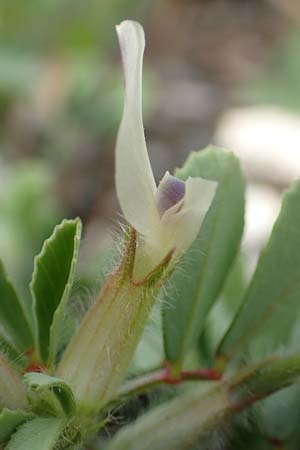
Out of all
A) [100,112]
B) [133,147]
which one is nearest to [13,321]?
[133,147]

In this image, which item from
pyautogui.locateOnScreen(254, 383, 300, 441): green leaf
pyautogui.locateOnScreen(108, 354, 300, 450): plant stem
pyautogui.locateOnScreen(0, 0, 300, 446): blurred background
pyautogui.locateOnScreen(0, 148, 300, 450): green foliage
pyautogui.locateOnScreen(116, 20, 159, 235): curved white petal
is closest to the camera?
pyautogui.locateOnScreen(116, 20, 159, 235): curved white petal

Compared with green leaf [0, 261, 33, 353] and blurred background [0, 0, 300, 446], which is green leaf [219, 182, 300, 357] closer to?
green leaf [0, 261, 33, 353]

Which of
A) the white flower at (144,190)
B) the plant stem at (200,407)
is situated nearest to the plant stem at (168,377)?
the plant stem at (200,407)

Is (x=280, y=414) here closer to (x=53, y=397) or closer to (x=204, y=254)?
(x=204, y=254)

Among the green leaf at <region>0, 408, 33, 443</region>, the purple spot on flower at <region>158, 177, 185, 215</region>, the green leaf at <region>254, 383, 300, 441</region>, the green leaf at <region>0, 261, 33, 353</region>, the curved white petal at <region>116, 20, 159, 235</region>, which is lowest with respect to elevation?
the green leaf at <region>254, 383, 300, 441</region>

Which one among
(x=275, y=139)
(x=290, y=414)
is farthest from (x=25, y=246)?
(x=275, y=139)

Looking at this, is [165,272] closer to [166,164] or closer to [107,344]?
[107,344]

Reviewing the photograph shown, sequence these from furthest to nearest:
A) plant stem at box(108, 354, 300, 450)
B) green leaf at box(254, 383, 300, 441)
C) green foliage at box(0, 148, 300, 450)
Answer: green leaf at box(254, 383, 300, 441) → plant stem at box(108, 354, 300, 450) → green foliage at box(0, 148, 300, 450)

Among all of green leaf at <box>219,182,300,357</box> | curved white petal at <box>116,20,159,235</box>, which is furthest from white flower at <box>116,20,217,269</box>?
green leaf at <box>219,182,300,357</box>
